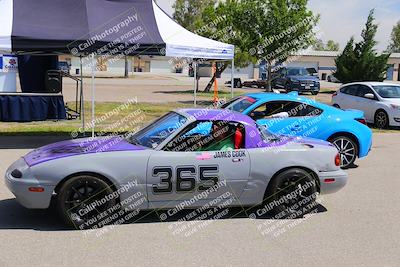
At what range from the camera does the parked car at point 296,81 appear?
114ft

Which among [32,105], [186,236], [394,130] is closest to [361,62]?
[394,130]

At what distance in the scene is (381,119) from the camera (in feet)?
52.6

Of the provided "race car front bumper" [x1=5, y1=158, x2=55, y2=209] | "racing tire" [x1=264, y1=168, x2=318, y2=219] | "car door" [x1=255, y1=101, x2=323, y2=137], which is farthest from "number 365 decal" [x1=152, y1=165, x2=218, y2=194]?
"car door" [x1=255, y1=101, x2=323, y2=137]

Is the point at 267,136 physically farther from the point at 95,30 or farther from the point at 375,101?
the point at 375,101

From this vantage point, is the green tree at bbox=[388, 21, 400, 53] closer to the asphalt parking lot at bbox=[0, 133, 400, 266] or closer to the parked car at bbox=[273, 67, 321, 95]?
the parked car at bbox=[273, 67, 321, 95]

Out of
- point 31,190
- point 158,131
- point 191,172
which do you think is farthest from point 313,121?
point 31,190

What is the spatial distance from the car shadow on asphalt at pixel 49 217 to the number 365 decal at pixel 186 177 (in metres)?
0.48

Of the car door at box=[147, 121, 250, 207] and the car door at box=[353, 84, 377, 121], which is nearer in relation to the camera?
the car door at box=[147, 121, 250, 207]

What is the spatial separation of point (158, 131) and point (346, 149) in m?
4.62

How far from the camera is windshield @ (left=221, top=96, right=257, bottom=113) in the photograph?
9203 millimetres

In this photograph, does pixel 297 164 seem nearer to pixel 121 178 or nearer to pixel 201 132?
pixel 201 132

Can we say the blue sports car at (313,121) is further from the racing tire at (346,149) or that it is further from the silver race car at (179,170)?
the silver race car at (179,170)

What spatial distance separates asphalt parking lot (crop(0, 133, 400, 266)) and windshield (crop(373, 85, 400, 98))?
10362 mm

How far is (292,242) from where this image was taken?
526 centimetres
